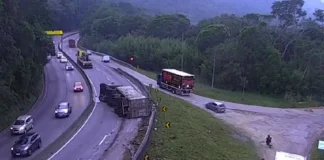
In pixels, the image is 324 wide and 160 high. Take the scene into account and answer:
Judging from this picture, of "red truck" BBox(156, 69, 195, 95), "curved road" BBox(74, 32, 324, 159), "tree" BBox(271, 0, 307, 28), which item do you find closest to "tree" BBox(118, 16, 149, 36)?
"tree" BBox(271, 0, 307, 28)

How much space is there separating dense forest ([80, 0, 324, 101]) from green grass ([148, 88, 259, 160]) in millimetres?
23105

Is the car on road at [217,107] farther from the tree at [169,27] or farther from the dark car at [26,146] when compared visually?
the tree at [169,27]

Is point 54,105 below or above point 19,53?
below

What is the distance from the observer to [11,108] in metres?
40.3

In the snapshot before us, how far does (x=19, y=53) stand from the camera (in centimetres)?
3741

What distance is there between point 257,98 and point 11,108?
128ft

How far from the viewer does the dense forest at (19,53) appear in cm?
3581

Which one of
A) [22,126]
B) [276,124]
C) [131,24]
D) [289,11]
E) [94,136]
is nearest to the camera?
[94,136]

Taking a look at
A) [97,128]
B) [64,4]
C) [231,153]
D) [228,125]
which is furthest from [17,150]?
[64,4]

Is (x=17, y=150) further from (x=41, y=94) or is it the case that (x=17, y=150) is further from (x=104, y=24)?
(x=104, y=24)

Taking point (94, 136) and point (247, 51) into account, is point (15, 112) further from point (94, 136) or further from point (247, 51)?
point (247, 51)

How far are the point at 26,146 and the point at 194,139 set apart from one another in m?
13.6

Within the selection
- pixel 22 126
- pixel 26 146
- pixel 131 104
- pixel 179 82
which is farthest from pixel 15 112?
pixel 179 82

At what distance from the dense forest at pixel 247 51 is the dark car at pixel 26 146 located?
44.6 meters
